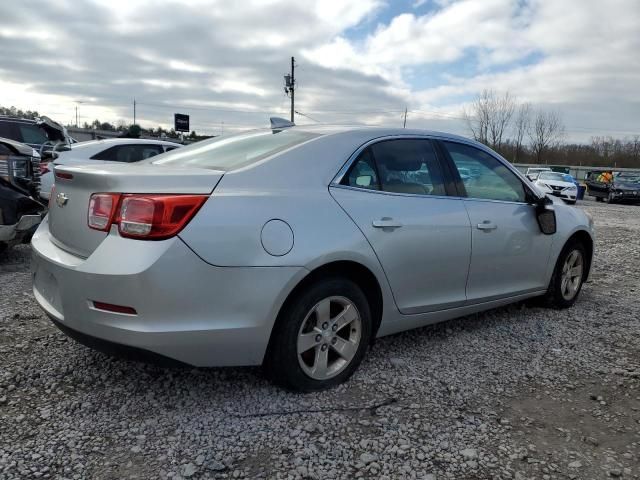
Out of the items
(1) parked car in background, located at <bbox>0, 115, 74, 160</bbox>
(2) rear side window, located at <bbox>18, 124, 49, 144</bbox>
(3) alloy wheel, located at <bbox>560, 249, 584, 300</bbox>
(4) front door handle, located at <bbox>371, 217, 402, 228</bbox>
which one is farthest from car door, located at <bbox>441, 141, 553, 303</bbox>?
(2) rear side window, located at <bbox>18, 124, 49, 144</bbox>

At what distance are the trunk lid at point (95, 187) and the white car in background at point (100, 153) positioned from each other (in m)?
5.38

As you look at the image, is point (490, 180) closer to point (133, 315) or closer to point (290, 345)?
point (290, 345)

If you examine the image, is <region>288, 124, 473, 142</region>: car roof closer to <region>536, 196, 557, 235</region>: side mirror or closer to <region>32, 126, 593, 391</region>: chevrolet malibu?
<region>32, 126, 593, 391</region>: chevrolet malibu

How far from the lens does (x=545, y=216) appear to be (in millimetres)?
4324

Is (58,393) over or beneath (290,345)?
beneath

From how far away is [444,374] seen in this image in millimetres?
3365

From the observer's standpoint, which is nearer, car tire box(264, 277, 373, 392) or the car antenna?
car tire box(264, 277, 373, 392)

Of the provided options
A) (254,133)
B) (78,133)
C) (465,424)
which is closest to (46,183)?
(254,133)

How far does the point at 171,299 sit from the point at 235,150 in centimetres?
Result: 121

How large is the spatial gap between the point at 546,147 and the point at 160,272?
72597mm

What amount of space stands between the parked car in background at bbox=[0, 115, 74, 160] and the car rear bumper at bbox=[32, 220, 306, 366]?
926 centimetres

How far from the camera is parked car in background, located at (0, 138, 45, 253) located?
5.34 meters

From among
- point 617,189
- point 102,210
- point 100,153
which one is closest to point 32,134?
point 100,153

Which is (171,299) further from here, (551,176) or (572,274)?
(551,176)
